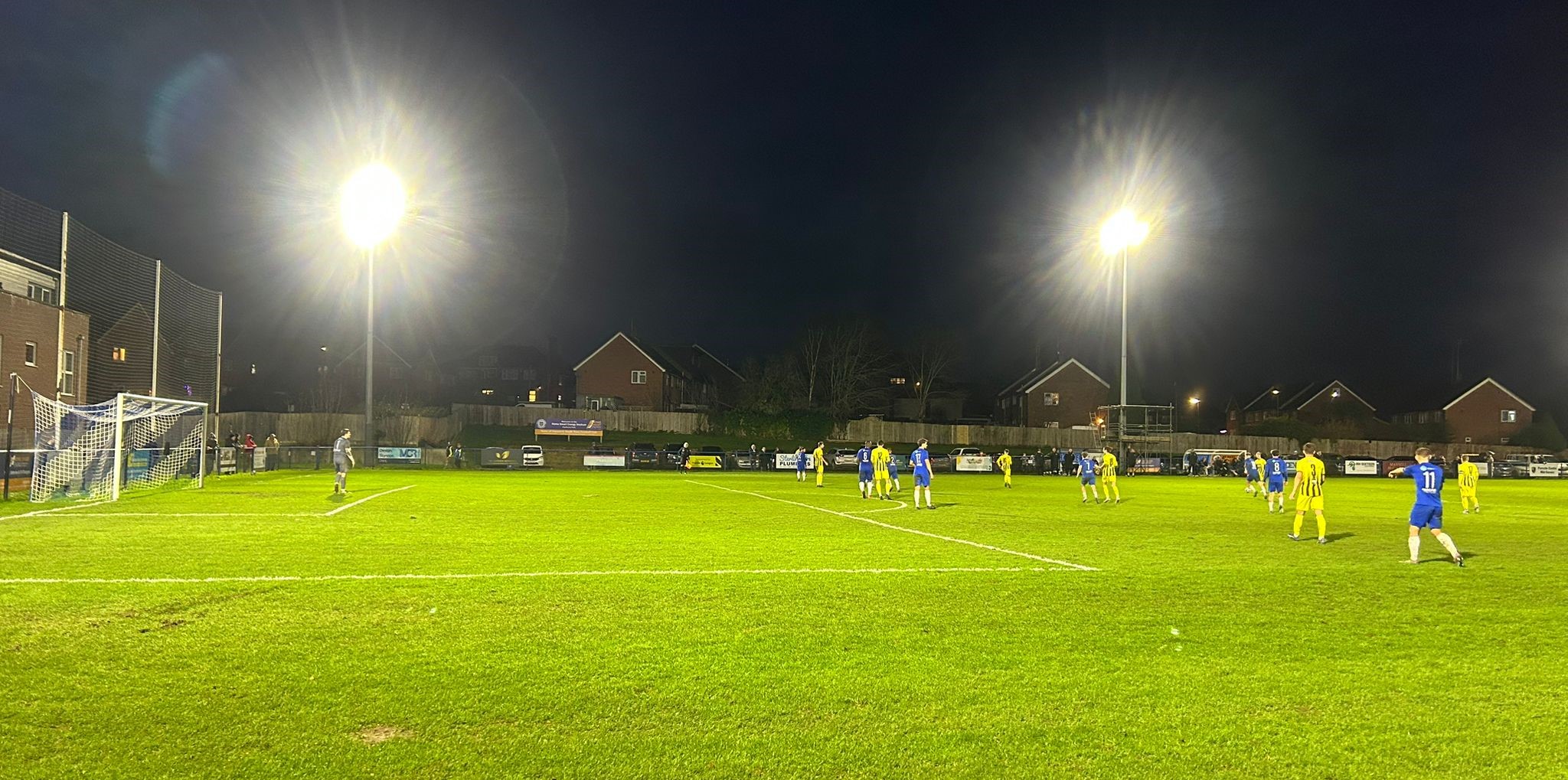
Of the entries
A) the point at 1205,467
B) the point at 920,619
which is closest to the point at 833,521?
the point at 920,619

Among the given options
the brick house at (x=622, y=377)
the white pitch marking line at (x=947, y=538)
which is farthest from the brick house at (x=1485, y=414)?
the white pitch marking line at (x=947, y=538)

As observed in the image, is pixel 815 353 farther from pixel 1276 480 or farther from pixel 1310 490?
pixel 1310 490

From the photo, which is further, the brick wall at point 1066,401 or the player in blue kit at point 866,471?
the brick wall at point 1066,401

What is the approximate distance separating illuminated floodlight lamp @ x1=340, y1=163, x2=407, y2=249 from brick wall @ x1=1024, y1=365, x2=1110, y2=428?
189 ft

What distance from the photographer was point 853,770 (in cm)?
461

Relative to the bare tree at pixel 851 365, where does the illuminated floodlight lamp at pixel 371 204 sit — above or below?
above

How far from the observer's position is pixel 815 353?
8244 cm

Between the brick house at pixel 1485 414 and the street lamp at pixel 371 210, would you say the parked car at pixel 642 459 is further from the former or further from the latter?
the brick house at pixel 1485 414

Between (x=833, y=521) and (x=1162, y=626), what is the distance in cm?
1171

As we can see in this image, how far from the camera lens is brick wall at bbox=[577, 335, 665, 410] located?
78.1 m

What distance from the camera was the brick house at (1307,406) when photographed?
86.9 metres

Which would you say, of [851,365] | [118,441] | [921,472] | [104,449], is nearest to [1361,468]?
[851,365]

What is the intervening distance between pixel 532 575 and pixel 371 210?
29.6 m

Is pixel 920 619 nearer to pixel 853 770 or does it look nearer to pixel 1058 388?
pixel 853 770
